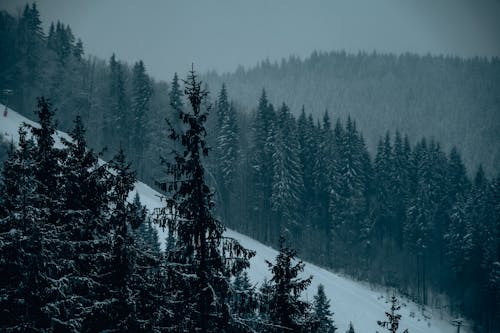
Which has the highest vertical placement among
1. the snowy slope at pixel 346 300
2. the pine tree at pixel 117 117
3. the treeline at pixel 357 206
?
the pine tree at pixel 117 117

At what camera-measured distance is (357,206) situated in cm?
6538

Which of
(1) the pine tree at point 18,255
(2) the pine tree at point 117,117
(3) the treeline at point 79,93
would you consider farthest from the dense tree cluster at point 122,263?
(2) the pine tree at point 117,117

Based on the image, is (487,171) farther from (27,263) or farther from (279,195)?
(27,263)

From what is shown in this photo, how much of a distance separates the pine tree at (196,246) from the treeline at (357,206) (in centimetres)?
4846

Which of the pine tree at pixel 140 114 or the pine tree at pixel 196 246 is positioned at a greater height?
the pine tree at pixel 140 114

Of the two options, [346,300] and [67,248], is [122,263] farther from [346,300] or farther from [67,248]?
[346,300]

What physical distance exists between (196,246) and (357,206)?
57422mm

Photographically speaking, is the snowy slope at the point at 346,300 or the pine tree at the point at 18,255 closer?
the pine tree at the point at 18,255

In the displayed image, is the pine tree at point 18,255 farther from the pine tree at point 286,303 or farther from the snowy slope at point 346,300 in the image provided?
the snowy slope at point 346,300

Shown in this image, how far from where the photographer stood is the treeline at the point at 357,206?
60594 millimetres

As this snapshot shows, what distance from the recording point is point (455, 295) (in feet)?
201

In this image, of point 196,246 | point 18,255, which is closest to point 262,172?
point 196,246

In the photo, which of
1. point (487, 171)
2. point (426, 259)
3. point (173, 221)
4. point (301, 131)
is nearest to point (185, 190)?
point (173, 221)

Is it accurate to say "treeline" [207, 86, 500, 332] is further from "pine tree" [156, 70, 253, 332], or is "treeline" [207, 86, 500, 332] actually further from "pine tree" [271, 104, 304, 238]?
"pine tree" [156, 70, 253, 332]
